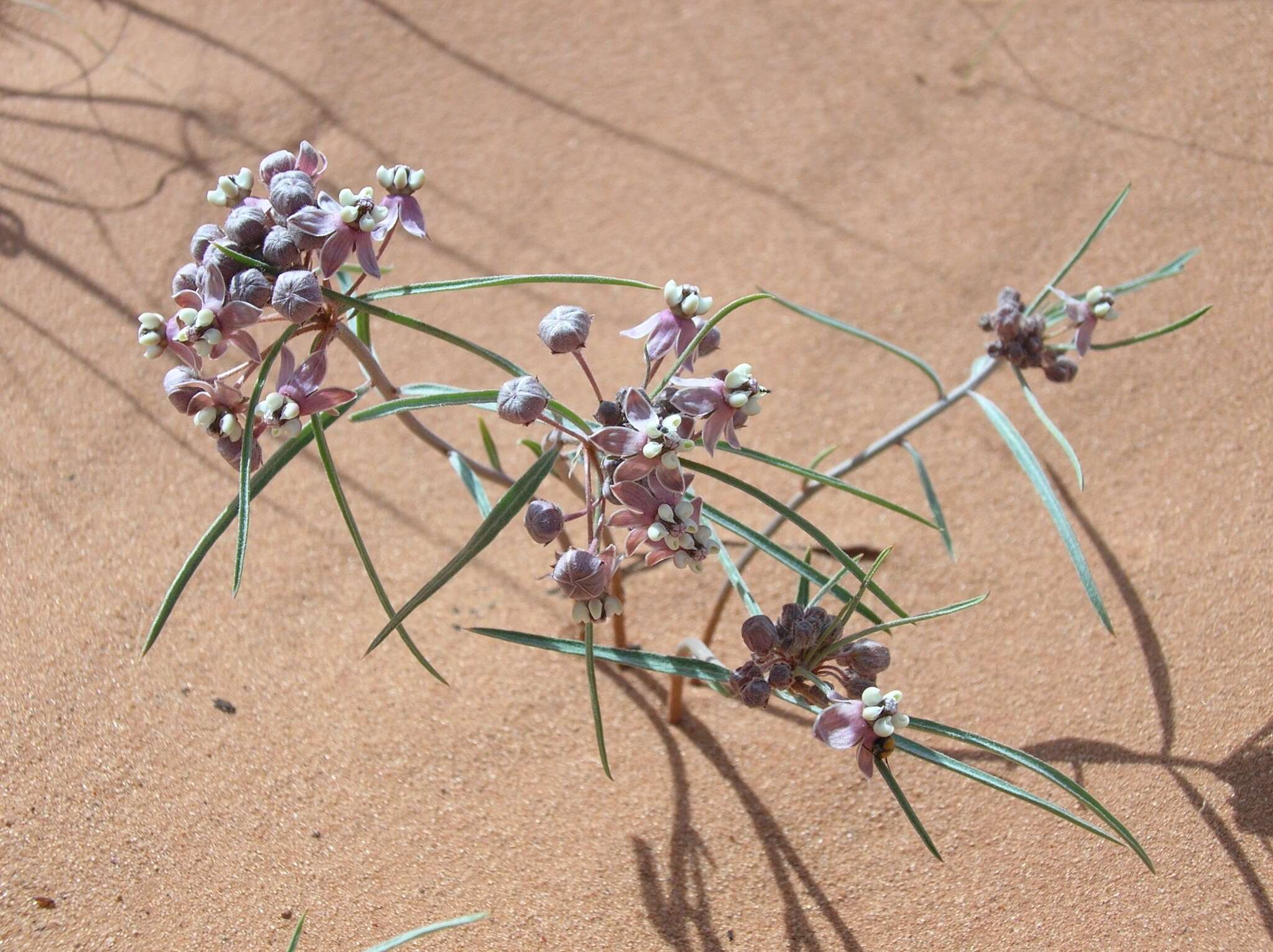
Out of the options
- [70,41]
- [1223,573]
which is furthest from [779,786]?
[70,41]

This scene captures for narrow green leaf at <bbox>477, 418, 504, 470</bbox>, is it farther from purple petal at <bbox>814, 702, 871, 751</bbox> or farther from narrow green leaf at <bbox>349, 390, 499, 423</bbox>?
purple petal at <bbox>814, 702, 871, 751</bbox>

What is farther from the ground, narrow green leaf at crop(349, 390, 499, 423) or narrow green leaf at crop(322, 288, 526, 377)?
narrow green leaf at crop(322, 288, 526, 377)

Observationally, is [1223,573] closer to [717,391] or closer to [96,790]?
[717,391]

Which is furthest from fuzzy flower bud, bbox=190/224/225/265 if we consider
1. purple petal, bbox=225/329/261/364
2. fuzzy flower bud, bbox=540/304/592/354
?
fuzzy flower bud, bbox=540/304/592/354

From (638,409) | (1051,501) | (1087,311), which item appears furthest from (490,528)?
(1087,311)

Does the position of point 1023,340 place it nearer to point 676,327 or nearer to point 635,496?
point 676,327

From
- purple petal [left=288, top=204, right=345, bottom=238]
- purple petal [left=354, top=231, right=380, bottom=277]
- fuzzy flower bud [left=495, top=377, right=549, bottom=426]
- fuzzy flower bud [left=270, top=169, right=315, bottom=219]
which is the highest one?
fuzzy flower bud [left=270, top=169, right=315, bottom=219]
